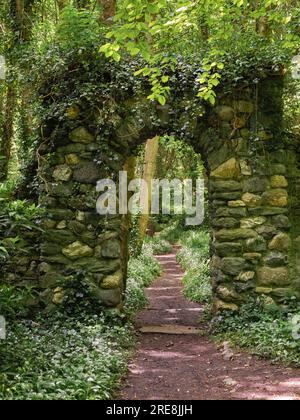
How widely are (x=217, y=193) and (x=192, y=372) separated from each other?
8.99ft

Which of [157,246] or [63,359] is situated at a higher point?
[63,359]

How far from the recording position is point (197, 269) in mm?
13555

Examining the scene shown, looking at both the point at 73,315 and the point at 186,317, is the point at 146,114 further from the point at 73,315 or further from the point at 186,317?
the point at 186,317

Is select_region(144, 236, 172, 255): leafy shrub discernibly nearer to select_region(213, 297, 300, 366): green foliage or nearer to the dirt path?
the dirt path

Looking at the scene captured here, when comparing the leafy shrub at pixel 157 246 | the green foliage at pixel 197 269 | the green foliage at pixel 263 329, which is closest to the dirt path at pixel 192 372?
the green foliage at pixel 263 329

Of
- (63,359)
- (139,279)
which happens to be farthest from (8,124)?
(63,359)

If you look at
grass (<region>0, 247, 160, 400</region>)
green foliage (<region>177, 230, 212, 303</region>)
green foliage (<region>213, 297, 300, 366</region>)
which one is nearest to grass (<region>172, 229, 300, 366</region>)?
green foliage (<region>213, 297, 300, 366</region>)

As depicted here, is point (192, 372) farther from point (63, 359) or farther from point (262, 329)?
point (63, 359)

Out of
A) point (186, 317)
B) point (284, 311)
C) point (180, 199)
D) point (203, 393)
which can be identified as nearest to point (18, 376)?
point (203, 393)

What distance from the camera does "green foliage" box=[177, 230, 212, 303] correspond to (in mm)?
10789

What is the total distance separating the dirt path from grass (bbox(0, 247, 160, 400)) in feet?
0.86

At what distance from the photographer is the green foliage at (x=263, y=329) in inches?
216

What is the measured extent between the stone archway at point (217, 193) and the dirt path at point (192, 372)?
890 millimetres

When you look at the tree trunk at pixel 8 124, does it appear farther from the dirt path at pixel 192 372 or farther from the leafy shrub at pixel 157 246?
the leafy shrub at pixel 157 246
